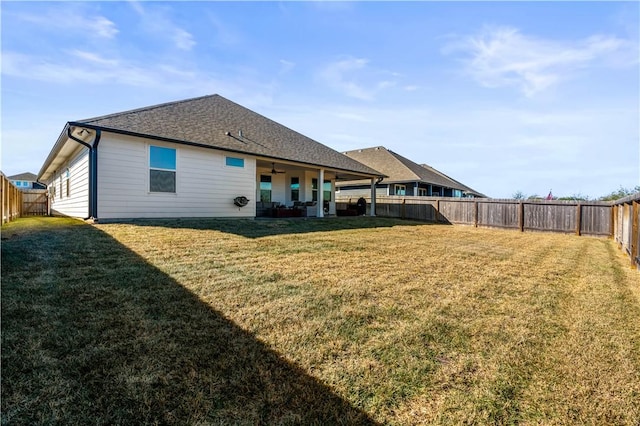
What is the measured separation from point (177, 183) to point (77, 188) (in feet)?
14.5

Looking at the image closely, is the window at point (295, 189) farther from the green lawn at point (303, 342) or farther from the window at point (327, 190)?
the green lawn at point (303, 342)

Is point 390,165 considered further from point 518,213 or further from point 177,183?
point 177,183

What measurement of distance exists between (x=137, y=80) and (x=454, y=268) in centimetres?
1262

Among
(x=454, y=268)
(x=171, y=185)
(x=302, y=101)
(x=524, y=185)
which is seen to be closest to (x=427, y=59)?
(x=302, y=101)

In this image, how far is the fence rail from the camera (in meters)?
12.4

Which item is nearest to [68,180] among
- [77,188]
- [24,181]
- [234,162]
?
[77,188]

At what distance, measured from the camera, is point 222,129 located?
40.2 feet

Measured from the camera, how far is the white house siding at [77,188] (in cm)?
977

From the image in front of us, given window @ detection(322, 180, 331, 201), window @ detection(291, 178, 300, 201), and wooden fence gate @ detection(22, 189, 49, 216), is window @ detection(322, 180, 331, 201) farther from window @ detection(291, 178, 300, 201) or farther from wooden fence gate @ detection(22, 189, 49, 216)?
wooden fence gate @ detection(22, 189, 49, 216)

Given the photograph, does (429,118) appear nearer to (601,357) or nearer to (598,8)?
(598,8)

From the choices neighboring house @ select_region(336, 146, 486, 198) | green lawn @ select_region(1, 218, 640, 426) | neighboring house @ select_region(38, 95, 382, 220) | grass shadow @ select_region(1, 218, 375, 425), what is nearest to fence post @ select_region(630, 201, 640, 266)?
green lawn @ select_region(1, 218, 640, 426)

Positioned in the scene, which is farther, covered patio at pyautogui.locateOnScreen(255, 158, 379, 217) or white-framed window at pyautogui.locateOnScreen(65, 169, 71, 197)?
covered patio at pyautogui.locateOnScreen(255, 158, 379, 217)

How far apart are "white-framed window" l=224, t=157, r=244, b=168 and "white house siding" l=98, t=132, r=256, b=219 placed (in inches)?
5.5

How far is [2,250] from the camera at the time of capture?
205 inches
